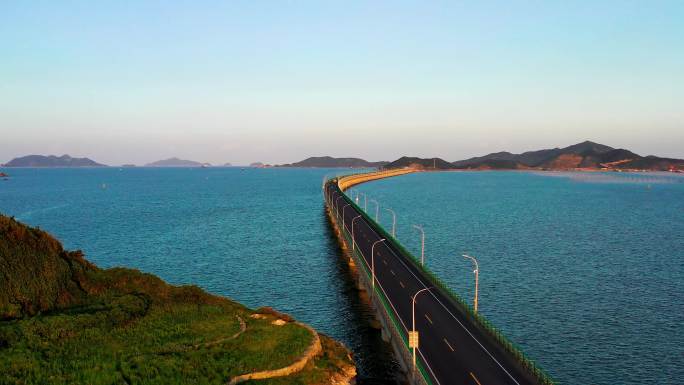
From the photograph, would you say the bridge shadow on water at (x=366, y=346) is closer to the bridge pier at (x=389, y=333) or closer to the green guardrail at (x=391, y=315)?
the bridge pier at (x=389, y=333)

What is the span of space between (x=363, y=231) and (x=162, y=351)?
253ft

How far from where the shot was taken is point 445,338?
4869cm

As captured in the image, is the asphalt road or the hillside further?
the asphalt road

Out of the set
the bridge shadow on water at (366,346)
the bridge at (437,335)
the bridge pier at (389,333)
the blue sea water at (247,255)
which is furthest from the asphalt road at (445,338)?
the blue sea water at (247,255)

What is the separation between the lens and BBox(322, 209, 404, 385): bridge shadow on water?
161 ft

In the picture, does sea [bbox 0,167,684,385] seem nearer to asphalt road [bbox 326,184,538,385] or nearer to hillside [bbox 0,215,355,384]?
asphalt road [bbox 326,184,538,385]

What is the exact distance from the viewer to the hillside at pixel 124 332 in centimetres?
3962

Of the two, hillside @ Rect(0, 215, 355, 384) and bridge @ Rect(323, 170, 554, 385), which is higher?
hillside @ Rect(0, 215, 355, 384)

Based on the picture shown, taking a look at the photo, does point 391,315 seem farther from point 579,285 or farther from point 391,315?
point 579,285

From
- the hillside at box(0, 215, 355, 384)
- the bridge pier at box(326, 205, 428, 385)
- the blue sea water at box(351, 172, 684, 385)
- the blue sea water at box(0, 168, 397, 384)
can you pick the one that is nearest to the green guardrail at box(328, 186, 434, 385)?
the bridge pier at box(326, 205, 428, 385)

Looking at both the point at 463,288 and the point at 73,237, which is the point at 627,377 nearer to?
the point at 463,288

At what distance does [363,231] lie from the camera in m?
118

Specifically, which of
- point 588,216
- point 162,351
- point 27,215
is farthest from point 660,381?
point 27,215

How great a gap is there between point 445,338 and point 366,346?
11.4 metres
